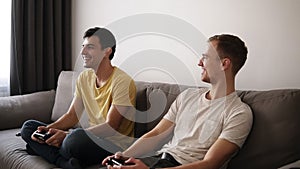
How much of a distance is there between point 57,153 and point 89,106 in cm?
41

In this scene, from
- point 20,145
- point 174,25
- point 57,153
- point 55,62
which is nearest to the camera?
point 57,153

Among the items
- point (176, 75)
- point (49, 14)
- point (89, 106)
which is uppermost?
point (49, 14)

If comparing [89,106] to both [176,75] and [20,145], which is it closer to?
[20,145]

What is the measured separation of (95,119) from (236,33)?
1002 millimetres

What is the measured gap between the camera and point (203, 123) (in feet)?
5.84

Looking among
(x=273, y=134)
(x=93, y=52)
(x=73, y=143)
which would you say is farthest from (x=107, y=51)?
(x=273, y=134)

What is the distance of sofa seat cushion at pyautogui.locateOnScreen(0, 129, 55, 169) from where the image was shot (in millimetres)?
2027

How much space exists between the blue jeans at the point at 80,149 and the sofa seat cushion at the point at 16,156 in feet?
0.17

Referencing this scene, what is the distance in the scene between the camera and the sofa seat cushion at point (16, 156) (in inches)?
79.8

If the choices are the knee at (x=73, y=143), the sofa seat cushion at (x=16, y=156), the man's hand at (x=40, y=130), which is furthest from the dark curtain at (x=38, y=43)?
the knee at (x=73, y=143)

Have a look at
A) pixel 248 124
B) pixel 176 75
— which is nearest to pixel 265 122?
pixel 248 124

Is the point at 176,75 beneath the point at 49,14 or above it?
beneath

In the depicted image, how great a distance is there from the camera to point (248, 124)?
167cm

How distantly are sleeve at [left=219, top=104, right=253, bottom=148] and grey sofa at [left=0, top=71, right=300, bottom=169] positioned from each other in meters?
0.06
